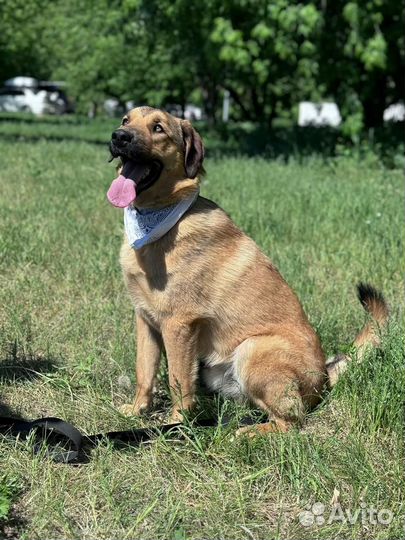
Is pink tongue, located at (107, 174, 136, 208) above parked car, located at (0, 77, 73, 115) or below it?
above

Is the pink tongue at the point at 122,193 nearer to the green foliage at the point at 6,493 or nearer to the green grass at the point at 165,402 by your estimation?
the green grass at the point at 165,402

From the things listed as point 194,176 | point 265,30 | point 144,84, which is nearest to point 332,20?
point 265,30

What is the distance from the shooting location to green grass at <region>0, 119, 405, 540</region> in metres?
2.61

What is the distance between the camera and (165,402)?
3.76 m

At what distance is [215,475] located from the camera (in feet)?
9.44

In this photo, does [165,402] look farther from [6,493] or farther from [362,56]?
[362,56]

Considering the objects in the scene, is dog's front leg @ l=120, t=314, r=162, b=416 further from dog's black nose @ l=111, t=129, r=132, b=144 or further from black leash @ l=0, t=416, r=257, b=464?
dog's black nose @ l=111, t=129, r=132, b=144

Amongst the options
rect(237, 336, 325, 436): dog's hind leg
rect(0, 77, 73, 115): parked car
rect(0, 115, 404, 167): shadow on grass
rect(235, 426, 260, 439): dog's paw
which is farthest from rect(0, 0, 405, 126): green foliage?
rect(0, 77, 73, 115): parked car

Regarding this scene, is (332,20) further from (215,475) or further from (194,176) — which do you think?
(215,475)

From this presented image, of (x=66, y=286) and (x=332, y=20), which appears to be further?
(x=332, y=20)

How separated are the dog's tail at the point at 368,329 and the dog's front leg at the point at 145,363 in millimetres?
933

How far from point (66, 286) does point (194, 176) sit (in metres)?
2.00

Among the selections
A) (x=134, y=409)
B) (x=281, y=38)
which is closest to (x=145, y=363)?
(x=134, y=409)

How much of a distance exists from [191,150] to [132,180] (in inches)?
14.4
